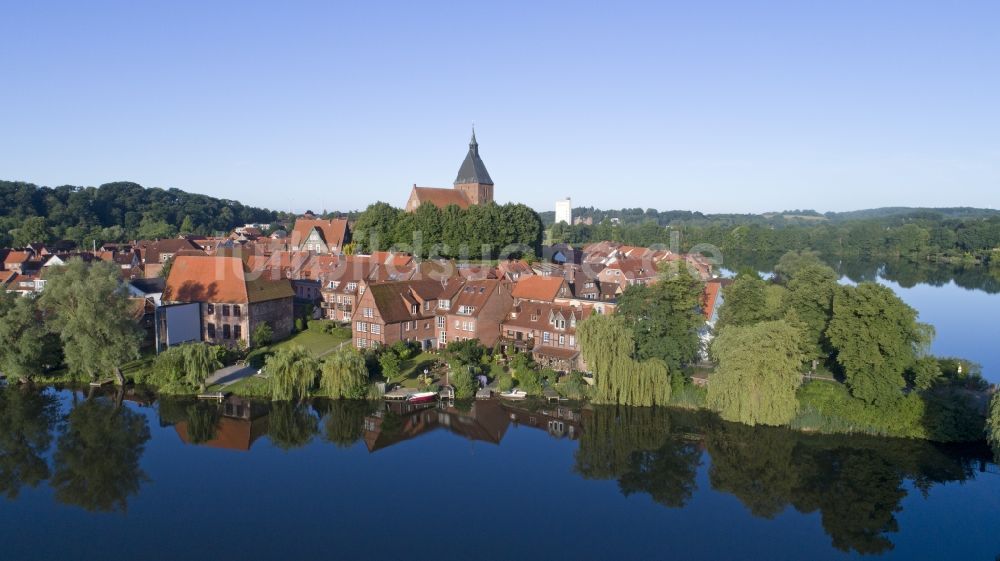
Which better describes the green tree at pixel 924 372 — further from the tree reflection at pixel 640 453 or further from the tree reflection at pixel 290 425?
the tree reflection at pixel 290 425

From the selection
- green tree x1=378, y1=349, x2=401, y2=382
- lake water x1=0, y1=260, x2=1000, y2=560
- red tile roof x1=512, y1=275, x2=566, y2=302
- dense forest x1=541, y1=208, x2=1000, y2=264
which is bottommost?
lake water x1=0, y1=260, x2=1000, y2=560

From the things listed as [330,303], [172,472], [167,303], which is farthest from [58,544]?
[330,303]

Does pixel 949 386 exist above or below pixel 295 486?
above

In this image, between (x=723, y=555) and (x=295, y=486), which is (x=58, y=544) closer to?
(x=295, y=486)

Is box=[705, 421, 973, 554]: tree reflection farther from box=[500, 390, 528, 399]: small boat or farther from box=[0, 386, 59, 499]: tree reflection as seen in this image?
box=[0, 386, 59, 499]: tree reflection

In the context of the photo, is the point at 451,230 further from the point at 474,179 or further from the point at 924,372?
the point at 924,372

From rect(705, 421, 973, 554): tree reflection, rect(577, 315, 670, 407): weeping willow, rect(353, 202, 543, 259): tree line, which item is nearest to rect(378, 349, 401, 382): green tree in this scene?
rect(577, 315, 670, 407): weeping willow
